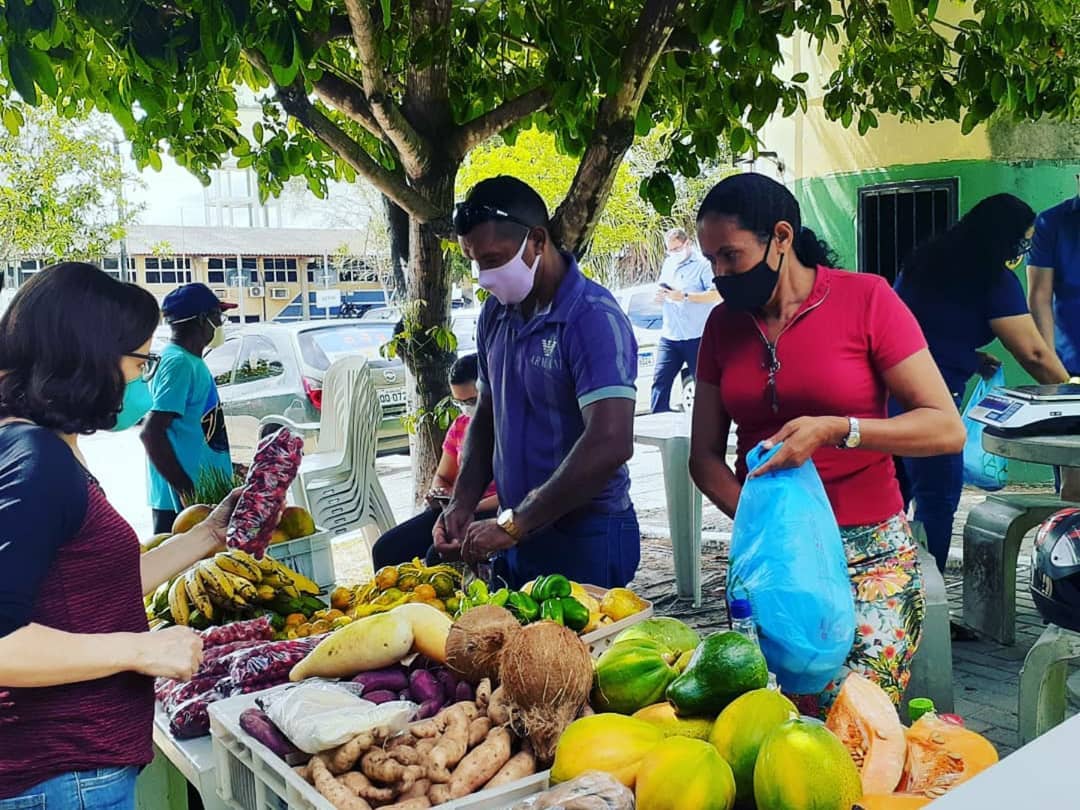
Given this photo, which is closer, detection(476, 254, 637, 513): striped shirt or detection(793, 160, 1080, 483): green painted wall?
detection(476, 254, 637, 513): striped shirt

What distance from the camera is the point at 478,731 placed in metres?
1.91

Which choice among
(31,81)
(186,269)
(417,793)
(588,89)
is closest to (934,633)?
(417,793)

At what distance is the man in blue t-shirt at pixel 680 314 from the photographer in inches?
408

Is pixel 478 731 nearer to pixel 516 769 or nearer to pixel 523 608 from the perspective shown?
pixel 516 769

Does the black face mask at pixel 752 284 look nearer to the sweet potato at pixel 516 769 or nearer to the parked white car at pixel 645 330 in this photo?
the sweet potato at pixel 516 769

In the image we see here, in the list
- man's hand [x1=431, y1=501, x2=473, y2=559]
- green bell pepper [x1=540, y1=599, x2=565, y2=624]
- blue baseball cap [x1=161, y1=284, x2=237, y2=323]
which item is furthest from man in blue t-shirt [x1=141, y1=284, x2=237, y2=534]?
green bell pepper [x1=540, y1=599, x2=565, y2=624]

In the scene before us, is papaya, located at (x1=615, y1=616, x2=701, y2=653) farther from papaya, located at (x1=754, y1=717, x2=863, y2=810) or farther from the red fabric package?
the red fabric package

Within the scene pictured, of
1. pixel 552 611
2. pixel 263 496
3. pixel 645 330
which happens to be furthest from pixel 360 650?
pixel 645 330

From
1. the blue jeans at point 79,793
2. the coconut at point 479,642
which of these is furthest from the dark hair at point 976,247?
the blue jeans at point 79,793

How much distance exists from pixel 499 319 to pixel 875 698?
6.40ft

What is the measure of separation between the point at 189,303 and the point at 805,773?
14.2 feet

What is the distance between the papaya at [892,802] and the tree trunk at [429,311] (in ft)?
11.6

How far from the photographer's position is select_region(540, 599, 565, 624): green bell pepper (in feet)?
7.75

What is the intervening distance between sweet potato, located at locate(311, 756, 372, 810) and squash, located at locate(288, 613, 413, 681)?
1.58ft
